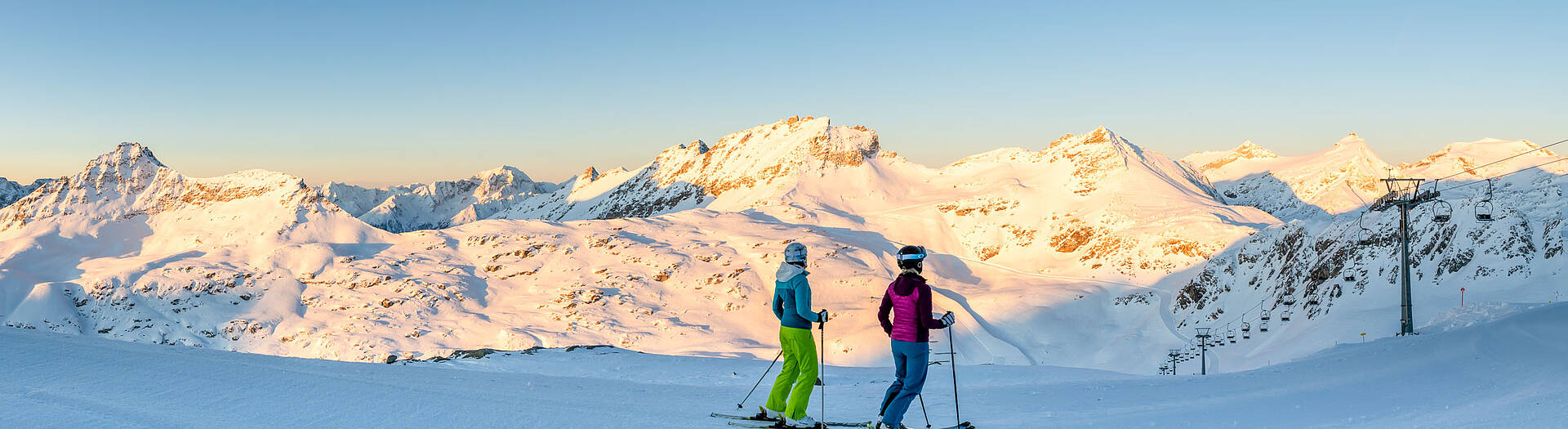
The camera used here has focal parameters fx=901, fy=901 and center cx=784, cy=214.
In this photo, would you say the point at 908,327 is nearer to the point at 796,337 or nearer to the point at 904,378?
the point at 904,378

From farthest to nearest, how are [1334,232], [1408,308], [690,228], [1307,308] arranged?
[690,228] → [1334,232] → [1307,308] → [1408,308]

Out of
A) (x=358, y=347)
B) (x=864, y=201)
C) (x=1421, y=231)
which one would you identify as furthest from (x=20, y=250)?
(x=1421, y=231)

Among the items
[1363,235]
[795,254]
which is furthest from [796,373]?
[1363,235]

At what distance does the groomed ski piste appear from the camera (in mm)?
9844

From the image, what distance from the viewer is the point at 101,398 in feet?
31.5

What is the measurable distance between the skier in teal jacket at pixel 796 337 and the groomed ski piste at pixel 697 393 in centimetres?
101

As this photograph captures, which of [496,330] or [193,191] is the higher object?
[193,191]

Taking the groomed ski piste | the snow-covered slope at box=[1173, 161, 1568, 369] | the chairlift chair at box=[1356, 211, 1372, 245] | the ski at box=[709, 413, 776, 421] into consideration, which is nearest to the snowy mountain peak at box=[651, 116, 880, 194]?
the snow-covered slope at box=[1173, 161, 1568, 369]

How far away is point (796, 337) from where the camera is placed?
11367 millimetres

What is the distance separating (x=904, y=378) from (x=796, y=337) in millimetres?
1569

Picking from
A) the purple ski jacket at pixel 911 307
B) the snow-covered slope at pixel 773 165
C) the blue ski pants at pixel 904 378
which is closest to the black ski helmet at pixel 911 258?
the purple ski jacket at pixel 911 307

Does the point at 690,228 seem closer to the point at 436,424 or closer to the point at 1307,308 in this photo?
the point at 1307,308

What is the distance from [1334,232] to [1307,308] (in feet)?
40.2

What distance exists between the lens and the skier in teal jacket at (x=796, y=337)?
11.2 m
